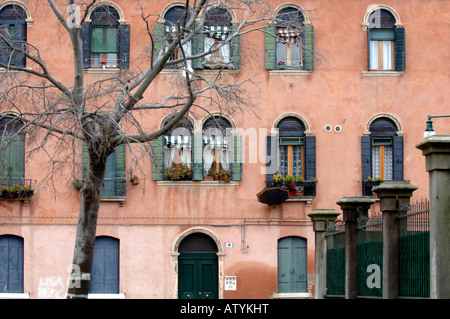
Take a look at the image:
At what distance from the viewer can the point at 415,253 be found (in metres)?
12.3

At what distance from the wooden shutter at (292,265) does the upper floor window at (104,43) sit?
7.20m

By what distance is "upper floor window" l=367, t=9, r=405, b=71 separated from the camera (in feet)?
91.9

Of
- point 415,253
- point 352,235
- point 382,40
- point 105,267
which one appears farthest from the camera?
point 382,40

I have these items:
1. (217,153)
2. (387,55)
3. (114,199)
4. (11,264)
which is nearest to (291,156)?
(217,153)

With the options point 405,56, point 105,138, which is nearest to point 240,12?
point 405,56

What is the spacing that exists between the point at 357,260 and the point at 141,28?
13.9 meters

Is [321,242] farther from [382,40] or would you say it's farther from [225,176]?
[382,40]

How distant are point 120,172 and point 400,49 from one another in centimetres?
912

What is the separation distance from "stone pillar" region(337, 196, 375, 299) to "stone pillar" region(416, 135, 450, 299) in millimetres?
5186

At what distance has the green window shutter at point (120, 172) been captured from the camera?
89.1 ft

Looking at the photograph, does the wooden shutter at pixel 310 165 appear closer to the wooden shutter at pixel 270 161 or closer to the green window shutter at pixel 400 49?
the wooden shutter at pixel 270 161

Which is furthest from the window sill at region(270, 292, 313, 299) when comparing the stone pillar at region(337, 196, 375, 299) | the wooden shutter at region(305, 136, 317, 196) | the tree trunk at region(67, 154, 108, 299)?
the stone pillar at region(337, 196, 375, 299)

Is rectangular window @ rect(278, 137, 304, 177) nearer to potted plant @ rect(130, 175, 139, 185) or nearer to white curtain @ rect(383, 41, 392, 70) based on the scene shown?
white curtain @ rect(383, 41, 392, 70)

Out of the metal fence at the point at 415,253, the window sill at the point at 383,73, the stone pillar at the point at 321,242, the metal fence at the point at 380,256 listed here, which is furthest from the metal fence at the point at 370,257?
the window sill at the point at 383,73
